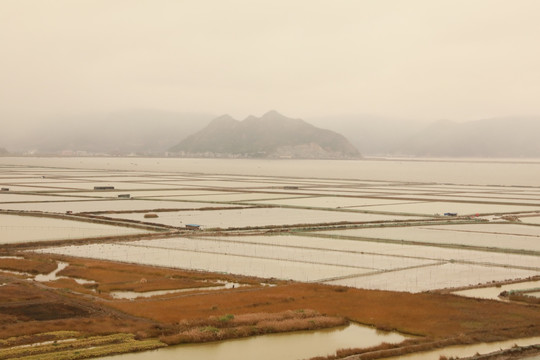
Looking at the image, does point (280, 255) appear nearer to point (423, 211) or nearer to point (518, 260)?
point (518, 260)

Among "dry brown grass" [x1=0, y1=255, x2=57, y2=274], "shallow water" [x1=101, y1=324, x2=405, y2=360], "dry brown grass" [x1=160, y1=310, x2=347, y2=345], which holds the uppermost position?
"dry brown grass" [x1=0, y1=255, x2=57, y2=274]

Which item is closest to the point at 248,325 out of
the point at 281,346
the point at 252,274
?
the point at 281,346

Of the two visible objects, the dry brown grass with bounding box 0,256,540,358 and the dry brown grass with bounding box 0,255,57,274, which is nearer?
the dry brown grass with bounding box 0,256,540,358

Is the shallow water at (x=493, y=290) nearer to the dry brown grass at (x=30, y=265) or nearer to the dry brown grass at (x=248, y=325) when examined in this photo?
the dry brown grass at (x=248, y=325)

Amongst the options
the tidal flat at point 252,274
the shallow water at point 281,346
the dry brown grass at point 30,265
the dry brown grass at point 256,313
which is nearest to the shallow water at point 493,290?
the tidal flat at point 252,274

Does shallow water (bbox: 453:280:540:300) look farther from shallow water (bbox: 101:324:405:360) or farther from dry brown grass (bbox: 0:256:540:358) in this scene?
shallow water (bbox: 101:324:405:360)

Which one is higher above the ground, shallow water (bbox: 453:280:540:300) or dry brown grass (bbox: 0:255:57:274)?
dry brown grass (bbox: 0:255:57:274)

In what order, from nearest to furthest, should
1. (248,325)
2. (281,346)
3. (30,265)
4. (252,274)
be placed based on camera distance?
(281,346)
(248,325)
(252,274)
(30,265)

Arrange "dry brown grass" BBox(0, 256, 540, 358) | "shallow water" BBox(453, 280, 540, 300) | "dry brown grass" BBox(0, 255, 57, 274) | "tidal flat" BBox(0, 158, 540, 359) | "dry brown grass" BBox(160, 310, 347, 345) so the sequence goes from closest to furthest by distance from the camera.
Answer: "dry brown grass" BBox(160, 310, 347, 345) → "dry brown grass" BBox(0, 256, 540, 358) → "tidal flat" BBox(0, 158, 540, 359) → "shallow water" BBox(453, 280, 540, 300) → "dry brown grass" BBox(0, 255, 57, 274)

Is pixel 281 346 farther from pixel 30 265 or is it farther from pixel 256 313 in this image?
pixel 30 265

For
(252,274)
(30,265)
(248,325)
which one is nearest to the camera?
(248,325)

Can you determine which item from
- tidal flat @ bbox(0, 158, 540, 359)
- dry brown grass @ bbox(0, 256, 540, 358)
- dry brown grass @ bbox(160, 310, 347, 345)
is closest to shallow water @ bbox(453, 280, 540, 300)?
tidal flat @ bbox(0, 158, 540, 359)
